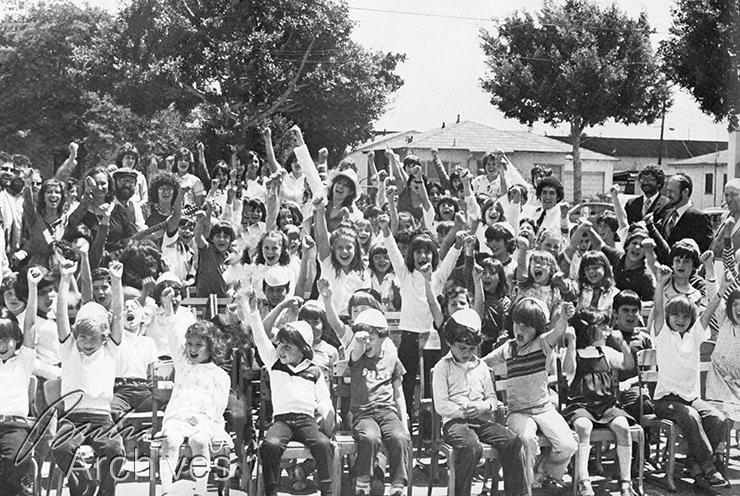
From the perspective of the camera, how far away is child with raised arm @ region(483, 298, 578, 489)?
17.0 feet

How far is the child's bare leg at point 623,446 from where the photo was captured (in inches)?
206

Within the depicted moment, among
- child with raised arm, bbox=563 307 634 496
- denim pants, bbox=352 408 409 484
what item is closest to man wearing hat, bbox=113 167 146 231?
denim pants, bbox=352 408 409 484

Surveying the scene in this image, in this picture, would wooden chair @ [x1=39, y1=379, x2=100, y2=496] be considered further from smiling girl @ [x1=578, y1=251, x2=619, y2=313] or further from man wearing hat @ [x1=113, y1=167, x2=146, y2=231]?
smiling girl @ [x1=578, y1=251, x2=619, y2=313]

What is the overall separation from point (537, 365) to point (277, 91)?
12144 millimetres

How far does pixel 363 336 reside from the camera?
525 centimetres

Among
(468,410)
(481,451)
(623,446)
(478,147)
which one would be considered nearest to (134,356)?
(468,410)

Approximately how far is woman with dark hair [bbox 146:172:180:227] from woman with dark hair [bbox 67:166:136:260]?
0.36 meters

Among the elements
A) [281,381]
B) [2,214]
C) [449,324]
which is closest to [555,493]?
[449,324]

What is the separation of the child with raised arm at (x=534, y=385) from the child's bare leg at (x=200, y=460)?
5.67 ft

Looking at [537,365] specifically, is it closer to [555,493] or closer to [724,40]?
[555,493]

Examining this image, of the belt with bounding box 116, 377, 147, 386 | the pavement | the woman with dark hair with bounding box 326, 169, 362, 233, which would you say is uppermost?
the woman with dark hair with bounding box 326, 169, 362, 233

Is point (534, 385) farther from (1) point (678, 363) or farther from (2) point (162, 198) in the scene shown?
(2) point (162, 198)

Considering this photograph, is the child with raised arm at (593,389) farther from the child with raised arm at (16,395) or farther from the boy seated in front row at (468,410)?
the child with raised arm at (16,395)

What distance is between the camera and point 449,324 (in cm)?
537
